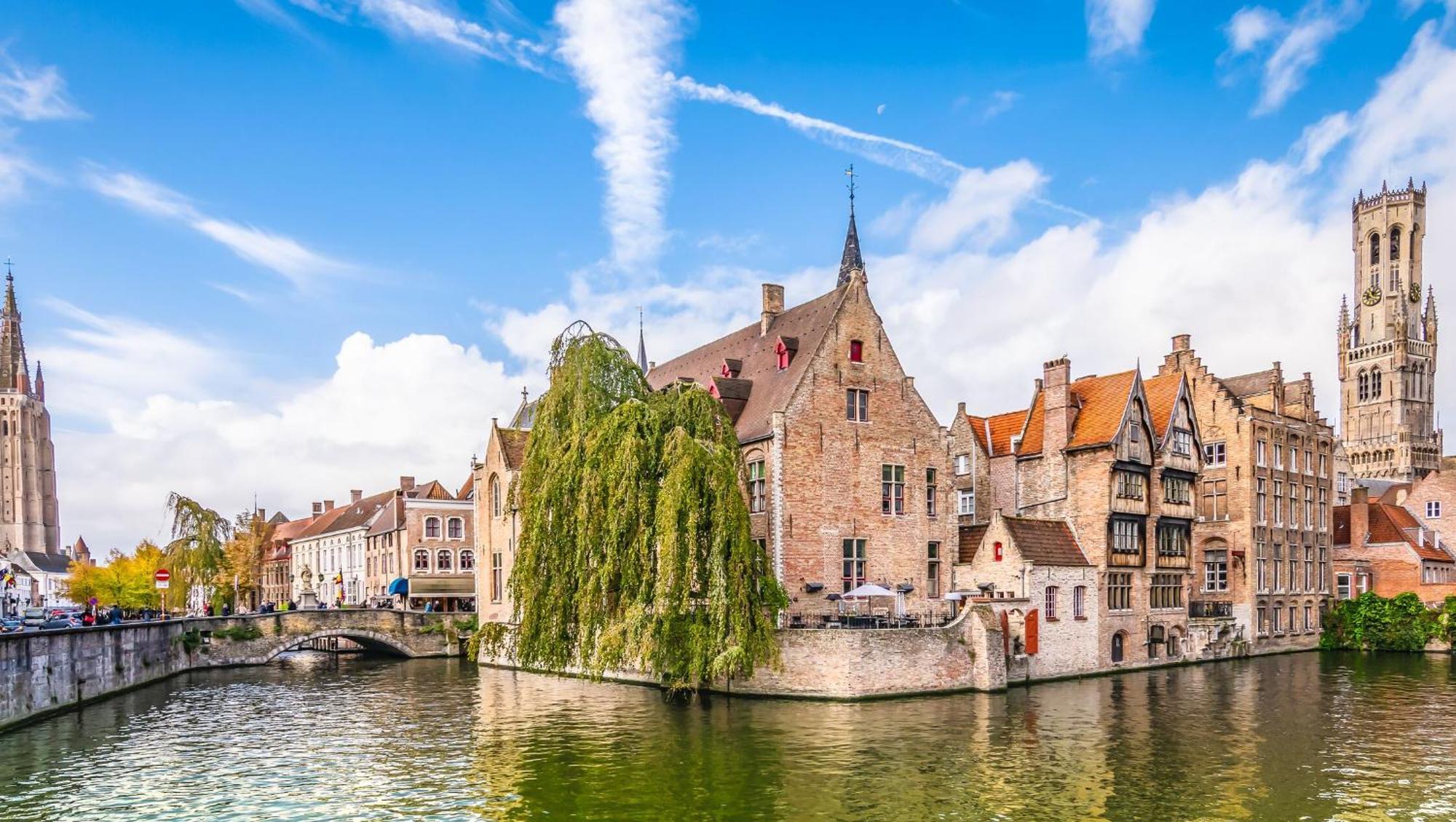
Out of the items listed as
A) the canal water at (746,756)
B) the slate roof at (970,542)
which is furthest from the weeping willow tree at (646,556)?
the slate roof at (970,542)

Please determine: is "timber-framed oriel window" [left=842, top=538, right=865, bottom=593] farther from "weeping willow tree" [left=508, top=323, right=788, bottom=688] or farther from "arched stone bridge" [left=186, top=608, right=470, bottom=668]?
"arched stone bridge" [left=186, top=608, right=470, bottom=668]

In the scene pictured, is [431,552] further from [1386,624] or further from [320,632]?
[1386,624]

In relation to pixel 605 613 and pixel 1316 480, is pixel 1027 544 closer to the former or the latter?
pixel 605 613

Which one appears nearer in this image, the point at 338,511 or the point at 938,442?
the point at 938,442

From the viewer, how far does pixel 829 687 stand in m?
33.2

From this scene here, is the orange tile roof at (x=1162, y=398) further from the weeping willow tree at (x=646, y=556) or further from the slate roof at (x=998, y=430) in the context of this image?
the weeping willow tree at (x=646, y=556)

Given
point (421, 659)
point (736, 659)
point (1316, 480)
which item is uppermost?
point (1316, 480)

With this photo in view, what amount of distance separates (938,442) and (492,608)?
901 inches

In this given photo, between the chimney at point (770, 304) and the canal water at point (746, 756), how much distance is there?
1649 cm

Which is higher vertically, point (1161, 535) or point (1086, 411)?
point (1086, 411)

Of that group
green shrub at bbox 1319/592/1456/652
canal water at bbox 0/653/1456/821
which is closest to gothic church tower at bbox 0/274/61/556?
canal water at bbox 0/653/1456/821

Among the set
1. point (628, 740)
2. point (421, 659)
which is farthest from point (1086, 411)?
point (421, 659)

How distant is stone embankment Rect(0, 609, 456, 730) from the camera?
3097cm

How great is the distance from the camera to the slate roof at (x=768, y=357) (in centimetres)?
4034
